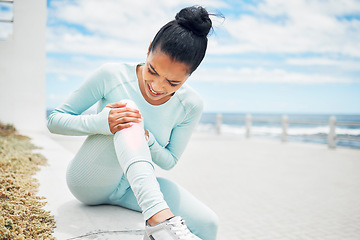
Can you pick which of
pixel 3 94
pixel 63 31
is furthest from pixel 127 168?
pixel 63 31

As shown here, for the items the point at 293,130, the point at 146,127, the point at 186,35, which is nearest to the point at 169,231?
the point at 146,127

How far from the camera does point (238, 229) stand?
3.02 m

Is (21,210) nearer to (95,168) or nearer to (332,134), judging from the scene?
(95,168)

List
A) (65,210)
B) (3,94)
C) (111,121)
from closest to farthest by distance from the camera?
(111,121), (65,210), (3,94)

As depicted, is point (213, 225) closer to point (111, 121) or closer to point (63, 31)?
point (111, 121)

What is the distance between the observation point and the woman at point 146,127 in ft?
4.38

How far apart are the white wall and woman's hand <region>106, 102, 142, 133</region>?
27.8 feet

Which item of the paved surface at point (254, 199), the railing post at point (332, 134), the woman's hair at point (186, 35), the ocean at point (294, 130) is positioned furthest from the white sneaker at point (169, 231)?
the railing post at point (332, 134)

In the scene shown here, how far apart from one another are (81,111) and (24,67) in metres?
8.19

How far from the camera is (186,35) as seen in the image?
1.51m

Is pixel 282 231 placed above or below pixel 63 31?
above

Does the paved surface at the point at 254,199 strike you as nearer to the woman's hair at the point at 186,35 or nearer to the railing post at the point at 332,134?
the woman's hair at the point at 186,35

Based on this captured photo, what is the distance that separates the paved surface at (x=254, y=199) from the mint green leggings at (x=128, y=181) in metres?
0.15

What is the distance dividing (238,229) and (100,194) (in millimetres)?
1686
